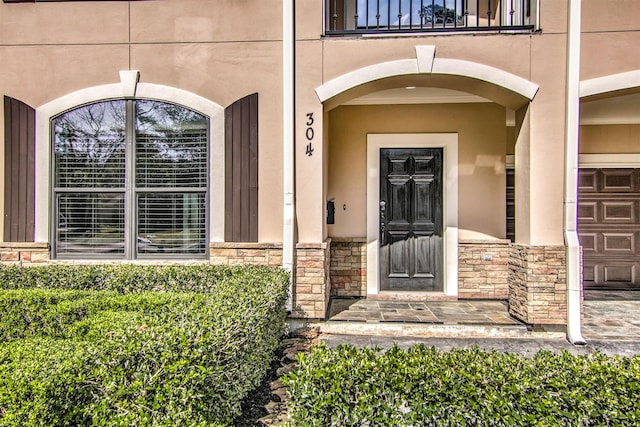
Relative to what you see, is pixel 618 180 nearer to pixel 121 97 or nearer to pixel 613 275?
pixel 613 275

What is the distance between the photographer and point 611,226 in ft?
21.6

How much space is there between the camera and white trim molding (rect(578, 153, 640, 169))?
6.33 meters

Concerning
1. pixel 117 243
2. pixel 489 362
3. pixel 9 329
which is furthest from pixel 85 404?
pixel 117 243

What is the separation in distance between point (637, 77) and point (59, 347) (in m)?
6.33

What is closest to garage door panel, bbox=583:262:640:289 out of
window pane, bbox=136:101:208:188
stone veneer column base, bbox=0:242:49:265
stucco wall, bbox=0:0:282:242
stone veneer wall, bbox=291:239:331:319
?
stone veneer wall, bbox=291:239:331:319

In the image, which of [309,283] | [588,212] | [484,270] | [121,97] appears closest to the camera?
[309,283]

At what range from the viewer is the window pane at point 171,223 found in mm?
4836

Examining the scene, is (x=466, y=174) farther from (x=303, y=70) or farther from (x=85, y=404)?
(x=85, y=404)

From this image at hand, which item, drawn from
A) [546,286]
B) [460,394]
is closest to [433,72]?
[546,286]

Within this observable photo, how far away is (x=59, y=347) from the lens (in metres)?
2.58

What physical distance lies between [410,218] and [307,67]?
276 centimetres

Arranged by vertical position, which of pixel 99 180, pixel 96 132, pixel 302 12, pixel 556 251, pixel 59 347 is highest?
pixel 302 12

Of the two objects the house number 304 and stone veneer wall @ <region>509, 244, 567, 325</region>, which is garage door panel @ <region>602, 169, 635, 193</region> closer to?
stone veneer wall @ <region>509, 244, 567, 325</region>

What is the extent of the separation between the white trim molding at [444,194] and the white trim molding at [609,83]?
5.63ft
